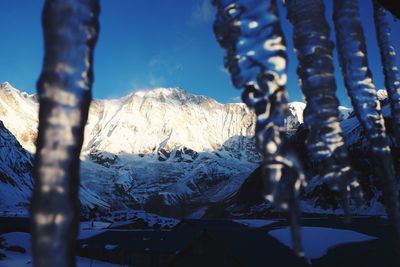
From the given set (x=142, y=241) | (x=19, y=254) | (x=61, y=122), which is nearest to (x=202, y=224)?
(x=142, y=241)

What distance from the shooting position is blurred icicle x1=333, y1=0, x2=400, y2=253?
217cm

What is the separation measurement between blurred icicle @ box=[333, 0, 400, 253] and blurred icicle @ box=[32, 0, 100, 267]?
1.59m

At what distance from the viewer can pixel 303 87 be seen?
2219mm

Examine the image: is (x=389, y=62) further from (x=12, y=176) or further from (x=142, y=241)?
(x=12, y=176)

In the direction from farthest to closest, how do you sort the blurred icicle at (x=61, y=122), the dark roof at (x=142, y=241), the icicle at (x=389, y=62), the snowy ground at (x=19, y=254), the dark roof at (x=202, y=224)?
the dark roof at (x=202, y=224) < the snowy ground at (x=19, y=254) < the dark roof at (x=142, y=241) < the icicle at (x=389, y=62) < the blurred icicle at (x=61, y=122)

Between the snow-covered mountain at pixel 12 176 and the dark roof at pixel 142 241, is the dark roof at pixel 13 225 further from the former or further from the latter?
the snow-covered mountain at pixel 12 176

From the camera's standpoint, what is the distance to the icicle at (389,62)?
2.93 meters

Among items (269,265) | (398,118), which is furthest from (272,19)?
(269,265)

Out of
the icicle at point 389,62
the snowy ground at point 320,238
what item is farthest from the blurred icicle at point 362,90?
the snowy ground at point 320,238

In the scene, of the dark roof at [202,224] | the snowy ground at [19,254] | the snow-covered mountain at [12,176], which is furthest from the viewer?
the snow-covered mountain at [12,176]

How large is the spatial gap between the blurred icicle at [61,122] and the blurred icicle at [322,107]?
4.07ft

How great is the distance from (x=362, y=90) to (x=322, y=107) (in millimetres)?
373

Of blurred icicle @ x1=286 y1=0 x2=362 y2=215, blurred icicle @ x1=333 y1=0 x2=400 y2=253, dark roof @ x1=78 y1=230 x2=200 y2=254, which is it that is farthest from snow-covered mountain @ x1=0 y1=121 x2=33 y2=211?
blurred icicle @ x1=286 y1=0 x2=362 y2=215

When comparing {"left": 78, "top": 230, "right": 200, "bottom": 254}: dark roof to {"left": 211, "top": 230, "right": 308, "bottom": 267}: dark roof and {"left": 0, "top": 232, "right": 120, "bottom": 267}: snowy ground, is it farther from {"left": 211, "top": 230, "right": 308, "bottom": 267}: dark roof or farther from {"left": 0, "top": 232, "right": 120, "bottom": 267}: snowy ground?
{"left": 211, "top": 230, "right": 308, "bottom": 267}: dark roof
